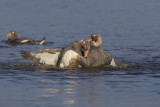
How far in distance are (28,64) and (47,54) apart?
0.72 metres

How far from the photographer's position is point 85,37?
1850 cm

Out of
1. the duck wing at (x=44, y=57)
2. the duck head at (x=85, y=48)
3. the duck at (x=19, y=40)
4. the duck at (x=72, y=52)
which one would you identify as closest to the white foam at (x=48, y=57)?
the duck wing at (x=44, y=57)

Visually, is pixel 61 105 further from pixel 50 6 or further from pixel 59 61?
pixel 50 6

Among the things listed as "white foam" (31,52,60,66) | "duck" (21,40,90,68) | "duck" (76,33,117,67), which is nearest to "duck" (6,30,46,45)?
"white foam" (31,52,60,66)

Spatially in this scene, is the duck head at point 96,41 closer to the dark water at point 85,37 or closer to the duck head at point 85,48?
the duck head at point 85,48

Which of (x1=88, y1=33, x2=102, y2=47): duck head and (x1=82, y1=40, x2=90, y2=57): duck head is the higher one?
(x1=88, y1=33, x2=102, y2=47): duck head

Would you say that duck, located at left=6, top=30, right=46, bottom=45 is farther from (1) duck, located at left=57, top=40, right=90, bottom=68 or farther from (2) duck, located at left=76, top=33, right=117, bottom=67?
(1) duck, located at left=57, top=40, right=90, bottom=68

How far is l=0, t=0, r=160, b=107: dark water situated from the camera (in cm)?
848

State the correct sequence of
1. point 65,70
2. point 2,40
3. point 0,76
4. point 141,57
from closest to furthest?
1. point 0,76
2. point 65,70
3. point 141,57
4. point 2,40

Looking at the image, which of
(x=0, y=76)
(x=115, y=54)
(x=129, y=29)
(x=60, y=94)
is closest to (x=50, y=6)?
(x=129, y=29)

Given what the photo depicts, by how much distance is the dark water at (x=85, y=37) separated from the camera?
8484 millimetres

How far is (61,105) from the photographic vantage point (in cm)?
778

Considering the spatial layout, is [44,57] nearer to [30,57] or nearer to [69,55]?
[30,57]

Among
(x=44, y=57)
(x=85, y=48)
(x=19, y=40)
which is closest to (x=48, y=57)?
(x=44, y=57)
